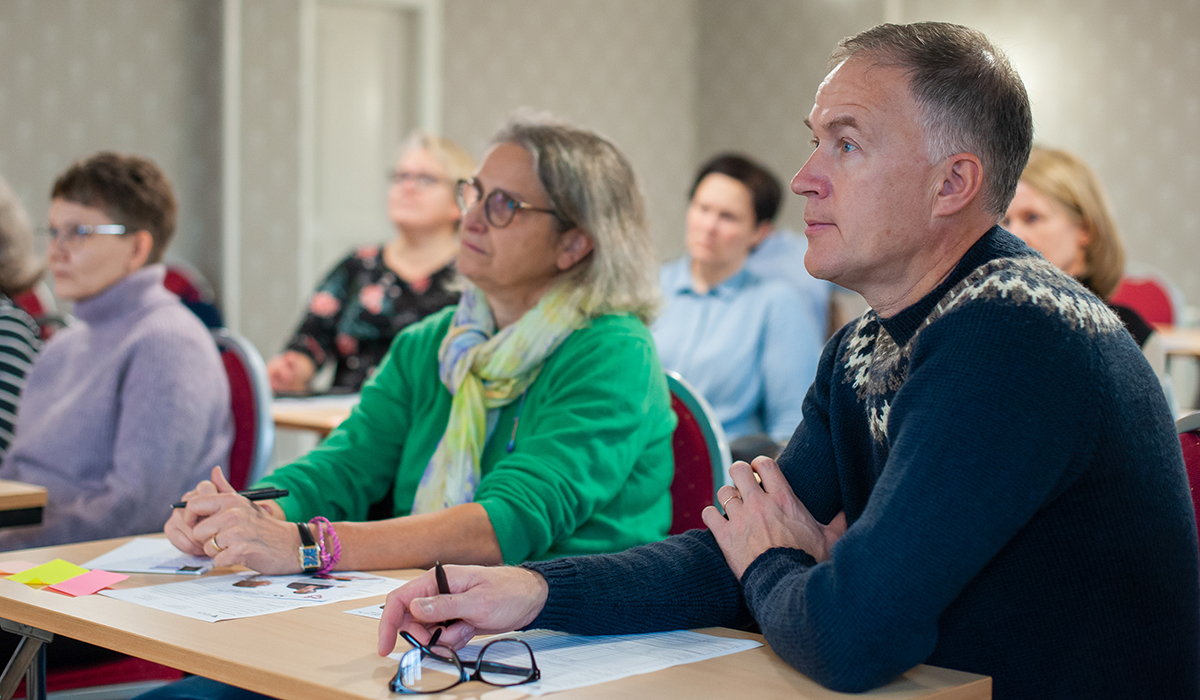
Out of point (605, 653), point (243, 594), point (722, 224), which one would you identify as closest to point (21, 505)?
point (243, 594)

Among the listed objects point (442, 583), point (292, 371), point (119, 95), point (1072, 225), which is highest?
point (119, 95)

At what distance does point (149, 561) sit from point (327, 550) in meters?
0.23

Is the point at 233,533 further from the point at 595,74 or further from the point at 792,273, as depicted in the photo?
the point at 595,74

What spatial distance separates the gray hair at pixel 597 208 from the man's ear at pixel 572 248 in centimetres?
1

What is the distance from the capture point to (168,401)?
2.12m

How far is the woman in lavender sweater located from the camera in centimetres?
206

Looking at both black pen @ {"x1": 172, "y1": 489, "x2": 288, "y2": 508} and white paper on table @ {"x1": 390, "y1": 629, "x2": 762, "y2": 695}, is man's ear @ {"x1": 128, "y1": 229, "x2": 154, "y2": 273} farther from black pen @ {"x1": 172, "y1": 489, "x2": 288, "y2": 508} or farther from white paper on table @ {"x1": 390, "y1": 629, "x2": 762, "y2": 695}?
white paper on table @ {"x1": 390, "y1": 629, "x2": 762, "y2": 695}

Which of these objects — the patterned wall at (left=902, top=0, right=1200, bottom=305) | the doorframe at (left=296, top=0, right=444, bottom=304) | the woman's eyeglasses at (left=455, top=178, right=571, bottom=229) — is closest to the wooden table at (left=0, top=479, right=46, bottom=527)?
the woman's eyeglasses at (left=455, top=178, right=571, bottom=229)

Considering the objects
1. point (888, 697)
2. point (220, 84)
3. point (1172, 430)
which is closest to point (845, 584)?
point (888, 697)

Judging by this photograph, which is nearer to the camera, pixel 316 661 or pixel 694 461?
pixel 316 661

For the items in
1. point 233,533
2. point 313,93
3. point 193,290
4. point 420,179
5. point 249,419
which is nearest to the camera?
point 233,533

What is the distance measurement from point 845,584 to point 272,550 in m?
0.74

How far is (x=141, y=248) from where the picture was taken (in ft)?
7.98

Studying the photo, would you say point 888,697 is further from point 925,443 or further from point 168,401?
point 168,401
